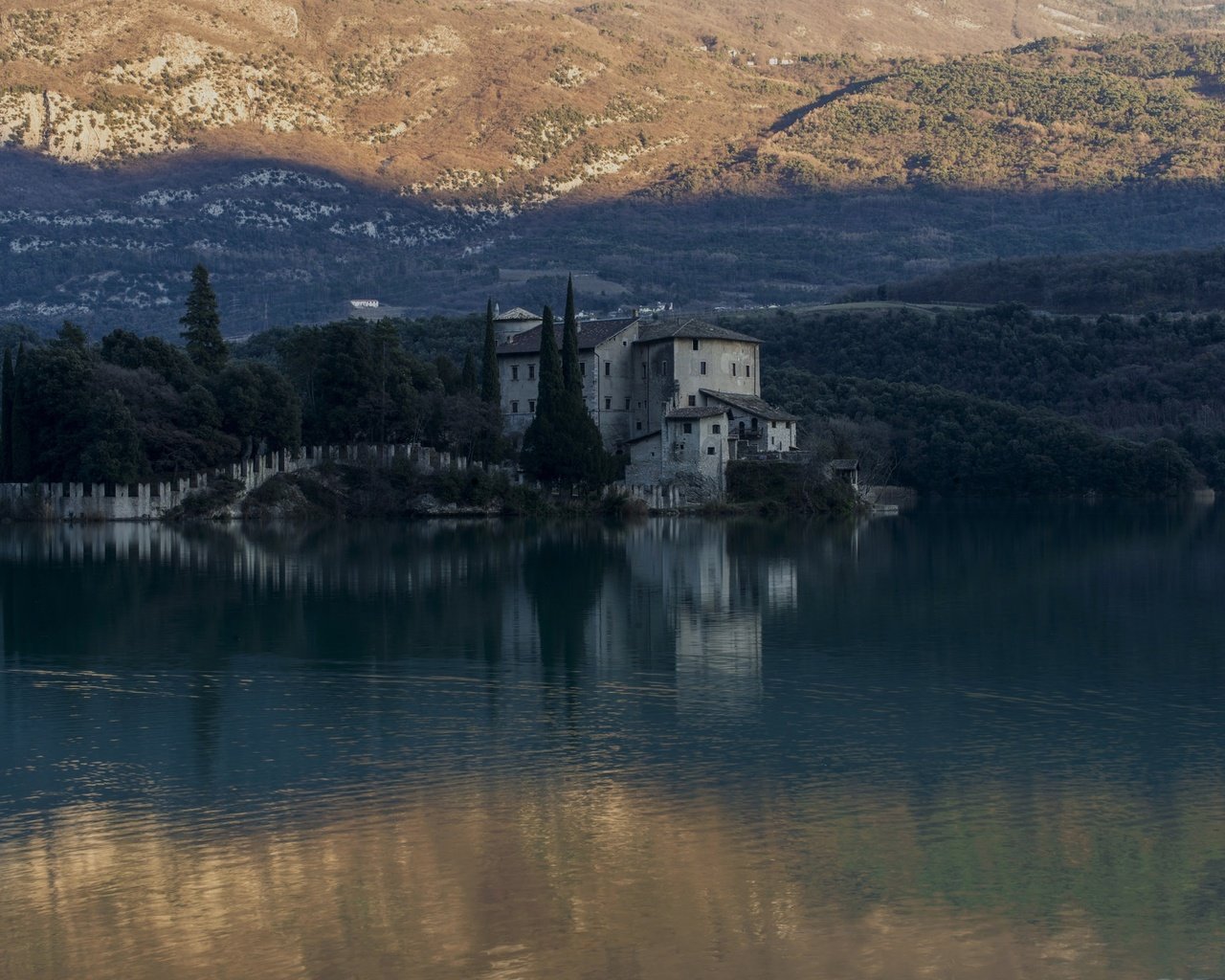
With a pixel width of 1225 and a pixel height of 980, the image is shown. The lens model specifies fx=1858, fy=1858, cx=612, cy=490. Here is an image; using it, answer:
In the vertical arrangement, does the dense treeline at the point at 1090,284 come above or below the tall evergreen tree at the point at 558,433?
above

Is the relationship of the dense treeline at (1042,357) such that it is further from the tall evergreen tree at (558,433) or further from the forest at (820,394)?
the tall evergreen tree at (558,433)

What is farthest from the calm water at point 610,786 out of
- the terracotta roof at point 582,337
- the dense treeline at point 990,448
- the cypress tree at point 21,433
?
the dense treeline at point 990,448

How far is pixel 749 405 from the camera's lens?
71125 millimetres

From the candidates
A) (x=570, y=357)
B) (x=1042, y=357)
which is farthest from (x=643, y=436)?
(x=1042, y=357)

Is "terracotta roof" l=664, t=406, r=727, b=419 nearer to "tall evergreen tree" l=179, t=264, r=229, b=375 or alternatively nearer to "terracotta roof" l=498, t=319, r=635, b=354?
"terracotta roof" l=498, t=319, r=635, b=354

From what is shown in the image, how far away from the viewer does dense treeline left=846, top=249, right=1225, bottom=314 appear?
410 feet

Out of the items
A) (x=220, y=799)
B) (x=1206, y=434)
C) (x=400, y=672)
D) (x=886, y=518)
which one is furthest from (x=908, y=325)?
(x=220, y=799)

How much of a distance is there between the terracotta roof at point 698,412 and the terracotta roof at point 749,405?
1.13 m

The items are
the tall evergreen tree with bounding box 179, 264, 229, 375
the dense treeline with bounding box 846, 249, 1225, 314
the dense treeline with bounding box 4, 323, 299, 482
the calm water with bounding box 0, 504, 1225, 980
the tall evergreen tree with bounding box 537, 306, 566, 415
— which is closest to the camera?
the calm water with bounding box 0, 504, 1225, 980

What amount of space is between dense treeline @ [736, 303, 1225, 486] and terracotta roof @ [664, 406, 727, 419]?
2255 centimetres

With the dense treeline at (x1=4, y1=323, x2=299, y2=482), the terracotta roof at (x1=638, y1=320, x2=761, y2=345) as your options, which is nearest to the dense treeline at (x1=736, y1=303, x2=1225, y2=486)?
the terracotta roof at (x1=638, y1=320, x2=761, y2=345)

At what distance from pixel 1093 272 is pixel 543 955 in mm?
127014

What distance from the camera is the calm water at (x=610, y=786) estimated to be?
13.2 meters

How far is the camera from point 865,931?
43.7 ft
